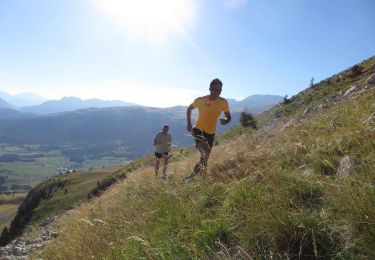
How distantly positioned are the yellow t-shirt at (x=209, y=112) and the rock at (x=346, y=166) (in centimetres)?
575

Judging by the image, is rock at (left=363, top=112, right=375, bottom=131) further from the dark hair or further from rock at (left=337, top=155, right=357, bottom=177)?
the dark hair

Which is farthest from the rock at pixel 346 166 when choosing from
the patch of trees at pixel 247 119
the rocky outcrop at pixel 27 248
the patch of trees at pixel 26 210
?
the patch of trees at pixel 26 210

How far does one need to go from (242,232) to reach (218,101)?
6.92 m

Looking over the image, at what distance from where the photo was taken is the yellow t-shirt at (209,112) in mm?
11047

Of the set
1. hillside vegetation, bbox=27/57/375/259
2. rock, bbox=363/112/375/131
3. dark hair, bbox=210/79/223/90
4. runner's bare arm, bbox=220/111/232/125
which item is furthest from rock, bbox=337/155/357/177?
dark hair, bbox=210/79/223/90

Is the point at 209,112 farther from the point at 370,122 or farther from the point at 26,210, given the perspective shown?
the point at 26,210

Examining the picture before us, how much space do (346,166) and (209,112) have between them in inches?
240

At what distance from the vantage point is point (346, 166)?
5199mm

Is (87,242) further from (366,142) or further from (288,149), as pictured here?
(366,142)

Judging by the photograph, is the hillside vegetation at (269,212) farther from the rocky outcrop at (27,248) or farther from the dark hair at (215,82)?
the rocky outcrop at (27,248)

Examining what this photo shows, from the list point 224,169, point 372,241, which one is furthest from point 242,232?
point 224,169

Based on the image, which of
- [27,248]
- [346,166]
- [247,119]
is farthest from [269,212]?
[247,119]

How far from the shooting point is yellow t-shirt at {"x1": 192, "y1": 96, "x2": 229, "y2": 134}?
36.2ft

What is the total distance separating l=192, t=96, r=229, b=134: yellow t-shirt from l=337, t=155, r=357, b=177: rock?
18.9ft
